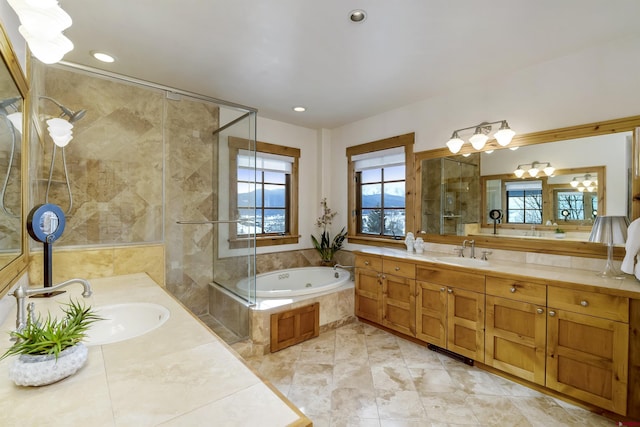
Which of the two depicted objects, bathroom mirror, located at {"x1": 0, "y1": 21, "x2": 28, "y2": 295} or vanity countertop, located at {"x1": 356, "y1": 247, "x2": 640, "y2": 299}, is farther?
vanity countertop, located at {"x1": 356, "y1": 247, "x2": 640, "y2": 299}

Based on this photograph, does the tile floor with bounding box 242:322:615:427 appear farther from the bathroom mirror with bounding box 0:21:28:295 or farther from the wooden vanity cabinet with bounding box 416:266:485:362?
the bathroom mirror with bounding box 0:21:28:295

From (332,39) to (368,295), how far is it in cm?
245

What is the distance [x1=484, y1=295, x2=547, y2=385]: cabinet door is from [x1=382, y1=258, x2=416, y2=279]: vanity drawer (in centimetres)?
67

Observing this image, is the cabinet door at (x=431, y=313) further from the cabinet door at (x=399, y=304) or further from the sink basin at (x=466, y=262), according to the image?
the sink basin at (x=466, y=262)

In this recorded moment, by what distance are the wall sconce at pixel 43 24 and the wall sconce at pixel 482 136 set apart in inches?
110

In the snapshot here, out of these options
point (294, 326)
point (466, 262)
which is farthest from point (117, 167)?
point (466, 262)

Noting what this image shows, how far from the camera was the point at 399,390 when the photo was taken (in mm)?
1984

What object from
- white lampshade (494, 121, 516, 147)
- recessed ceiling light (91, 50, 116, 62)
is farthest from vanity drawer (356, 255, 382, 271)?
recessed ceiling light (91, 50, 116, 62)

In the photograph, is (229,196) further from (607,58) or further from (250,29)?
(607,58)

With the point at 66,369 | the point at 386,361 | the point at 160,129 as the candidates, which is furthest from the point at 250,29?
the point at 386,361

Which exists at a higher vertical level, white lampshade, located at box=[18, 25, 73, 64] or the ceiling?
the ceiling

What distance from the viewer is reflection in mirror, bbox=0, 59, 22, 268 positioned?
3.79ft

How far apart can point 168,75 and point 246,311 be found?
2.25 meters

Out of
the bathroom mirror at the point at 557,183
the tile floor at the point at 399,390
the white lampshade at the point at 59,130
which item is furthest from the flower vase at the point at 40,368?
the bathroom mirror at the point at 557,183
